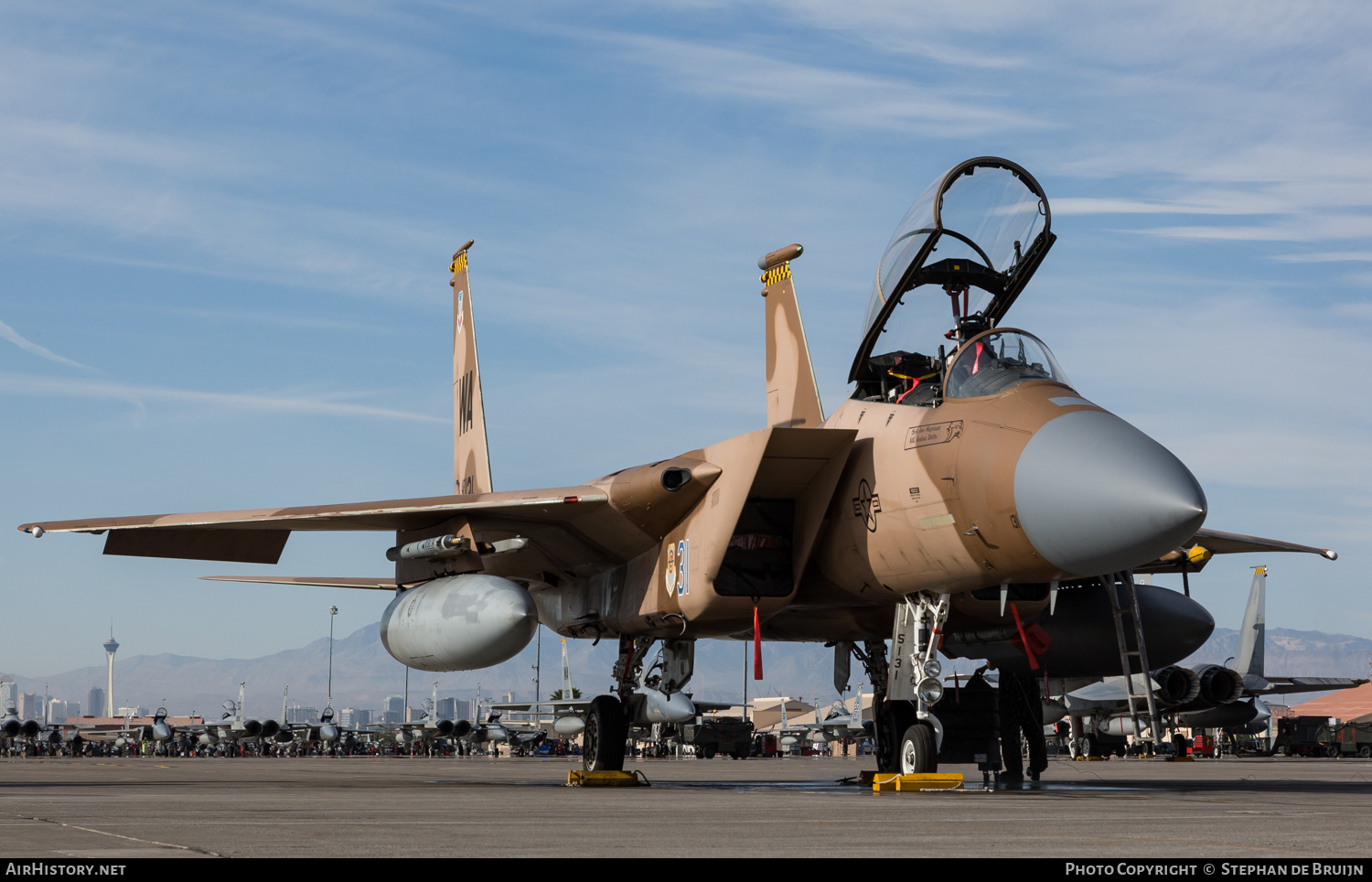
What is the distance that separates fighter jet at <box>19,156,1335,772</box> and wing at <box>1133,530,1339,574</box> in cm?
5

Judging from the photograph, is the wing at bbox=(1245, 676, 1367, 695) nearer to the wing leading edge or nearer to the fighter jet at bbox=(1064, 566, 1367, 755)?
the fighter jet at bbox=(1064, 566, 1367, 755)

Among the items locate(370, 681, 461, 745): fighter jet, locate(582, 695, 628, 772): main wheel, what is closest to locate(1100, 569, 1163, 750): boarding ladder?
locate(582, 695, 628, 772): main wheel

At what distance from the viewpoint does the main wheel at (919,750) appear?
10.4 meters

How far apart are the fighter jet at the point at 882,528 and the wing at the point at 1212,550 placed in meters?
0.05

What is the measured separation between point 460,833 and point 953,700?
7605 millimetres

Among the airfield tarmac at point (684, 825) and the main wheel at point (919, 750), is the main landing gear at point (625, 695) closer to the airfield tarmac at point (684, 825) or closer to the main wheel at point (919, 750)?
the airfield tarmac at point (684, 825)

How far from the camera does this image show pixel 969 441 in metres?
9.76

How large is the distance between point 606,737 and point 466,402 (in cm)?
636

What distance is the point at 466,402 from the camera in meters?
18.6

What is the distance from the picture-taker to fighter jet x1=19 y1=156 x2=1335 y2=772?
9281mm

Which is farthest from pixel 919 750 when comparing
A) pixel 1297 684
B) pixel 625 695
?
pixel 1297 684

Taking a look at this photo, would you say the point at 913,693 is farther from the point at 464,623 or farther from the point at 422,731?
the point at 422,731
